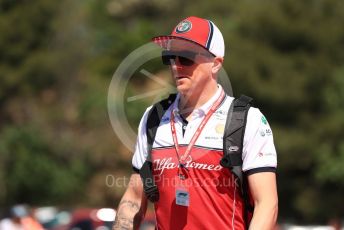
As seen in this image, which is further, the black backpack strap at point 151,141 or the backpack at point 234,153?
the black backpack strap at point 151,141

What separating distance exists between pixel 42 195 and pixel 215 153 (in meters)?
44.7

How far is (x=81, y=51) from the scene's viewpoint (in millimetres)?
59625

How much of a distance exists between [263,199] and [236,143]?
1.10 feet

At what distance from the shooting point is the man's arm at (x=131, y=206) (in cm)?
559

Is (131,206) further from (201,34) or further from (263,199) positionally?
(201,34)

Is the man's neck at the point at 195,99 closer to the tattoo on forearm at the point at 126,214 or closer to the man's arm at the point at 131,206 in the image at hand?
the man's arm at the point at 131,206

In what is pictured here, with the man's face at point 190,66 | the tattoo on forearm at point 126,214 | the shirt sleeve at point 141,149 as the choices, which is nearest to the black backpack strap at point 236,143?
the man's face at point 190,66

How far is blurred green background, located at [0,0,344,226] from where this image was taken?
4912 centimetres

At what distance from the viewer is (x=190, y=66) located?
539 centimetres

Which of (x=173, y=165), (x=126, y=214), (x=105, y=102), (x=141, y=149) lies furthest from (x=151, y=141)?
(x=105, y=102)

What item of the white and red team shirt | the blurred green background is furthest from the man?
the blurred green background

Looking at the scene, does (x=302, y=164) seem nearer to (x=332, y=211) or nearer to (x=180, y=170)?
(x=332, y=211)

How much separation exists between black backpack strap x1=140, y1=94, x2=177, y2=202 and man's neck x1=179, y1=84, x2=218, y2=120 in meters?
0.13

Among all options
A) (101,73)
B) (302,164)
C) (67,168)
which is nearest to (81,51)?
(101,73)
